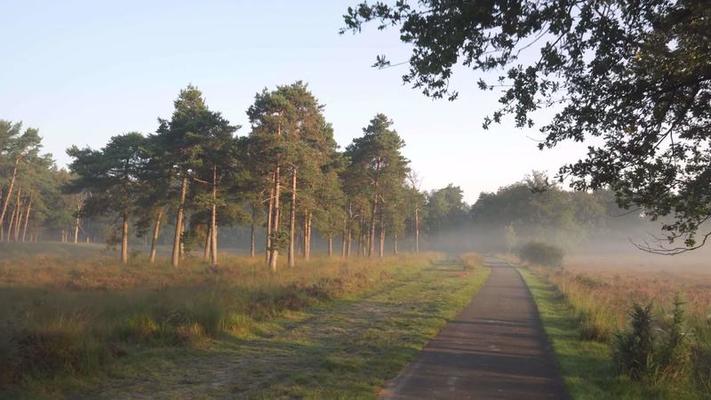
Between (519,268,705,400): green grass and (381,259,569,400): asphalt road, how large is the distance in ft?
0.76

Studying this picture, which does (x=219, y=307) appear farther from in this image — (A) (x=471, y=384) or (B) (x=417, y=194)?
(B) (x=417, y=194)

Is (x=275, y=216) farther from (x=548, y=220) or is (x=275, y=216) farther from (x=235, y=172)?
(x=548, y=220)

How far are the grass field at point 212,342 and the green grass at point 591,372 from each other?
3010mm

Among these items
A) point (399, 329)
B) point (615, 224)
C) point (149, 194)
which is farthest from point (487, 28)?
point (615, 224)

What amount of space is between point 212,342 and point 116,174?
34.6 meters

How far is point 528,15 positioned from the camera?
6547 mm

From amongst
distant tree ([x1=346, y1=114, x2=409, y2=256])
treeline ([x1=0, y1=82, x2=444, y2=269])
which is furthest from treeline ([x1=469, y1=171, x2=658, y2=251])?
treeline ([x1=0, y1=82, x2=444, y2=269])

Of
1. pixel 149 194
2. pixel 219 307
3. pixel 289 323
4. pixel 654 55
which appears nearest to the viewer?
pixel 654 55

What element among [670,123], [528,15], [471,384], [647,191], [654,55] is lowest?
[471,384]

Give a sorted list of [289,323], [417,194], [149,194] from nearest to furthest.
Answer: [289,323] → [149,194] → [417,194]

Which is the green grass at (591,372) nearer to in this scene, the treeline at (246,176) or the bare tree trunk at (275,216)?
the treeline at (246,176)

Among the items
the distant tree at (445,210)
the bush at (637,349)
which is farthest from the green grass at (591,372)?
the distant tree at (445,210)

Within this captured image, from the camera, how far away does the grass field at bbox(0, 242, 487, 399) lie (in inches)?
302

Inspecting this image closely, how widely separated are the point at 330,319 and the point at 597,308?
27.5 ft
